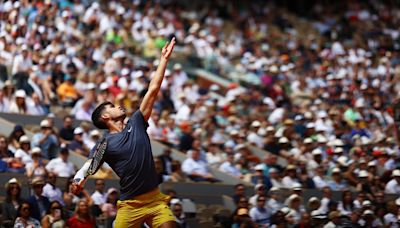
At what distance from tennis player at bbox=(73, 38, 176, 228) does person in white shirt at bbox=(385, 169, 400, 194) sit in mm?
8546

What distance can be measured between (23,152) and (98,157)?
6413 mm

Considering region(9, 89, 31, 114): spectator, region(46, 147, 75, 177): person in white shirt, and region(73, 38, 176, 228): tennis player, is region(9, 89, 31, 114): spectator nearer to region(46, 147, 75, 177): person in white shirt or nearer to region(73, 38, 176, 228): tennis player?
region(46, 147, 75, 177): person in white shirt

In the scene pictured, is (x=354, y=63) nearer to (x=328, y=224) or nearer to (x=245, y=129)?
(x=245, y=129)

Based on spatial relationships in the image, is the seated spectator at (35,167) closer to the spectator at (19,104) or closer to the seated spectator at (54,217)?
the seated spectator at (54,217)

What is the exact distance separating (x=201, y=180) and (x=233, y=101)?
15.4 feet

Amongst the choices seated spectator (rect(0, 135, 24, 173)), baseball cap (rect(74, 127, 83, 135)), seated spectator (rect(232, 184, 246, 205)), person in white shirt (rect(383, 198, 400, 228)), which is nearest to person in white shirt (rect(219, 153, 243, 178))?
seated spectator (rect(232, 184, 246, 205))

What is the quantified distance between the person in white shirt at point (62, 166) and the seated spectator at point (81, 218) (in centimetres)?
224

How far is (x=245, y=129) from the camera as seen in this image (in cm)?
2003

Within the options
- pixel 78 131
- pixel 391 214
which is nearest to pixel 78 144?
pixel 78 131

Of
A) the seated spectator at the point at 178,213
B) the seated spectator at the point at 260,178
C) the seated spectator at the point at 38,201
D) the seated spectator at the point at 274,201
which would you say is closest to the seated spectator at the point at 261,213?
the seated spectator at the point at 274,201

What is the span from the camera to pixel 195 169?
1722cm

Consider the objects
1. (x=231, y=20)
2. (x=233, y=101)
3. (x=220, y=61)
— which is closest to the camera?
(x=233, y=101)

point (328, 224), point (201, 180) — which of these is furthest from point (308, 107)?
point (328, 224)

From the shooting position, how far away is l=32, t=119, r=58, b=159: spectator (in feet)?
52.0
